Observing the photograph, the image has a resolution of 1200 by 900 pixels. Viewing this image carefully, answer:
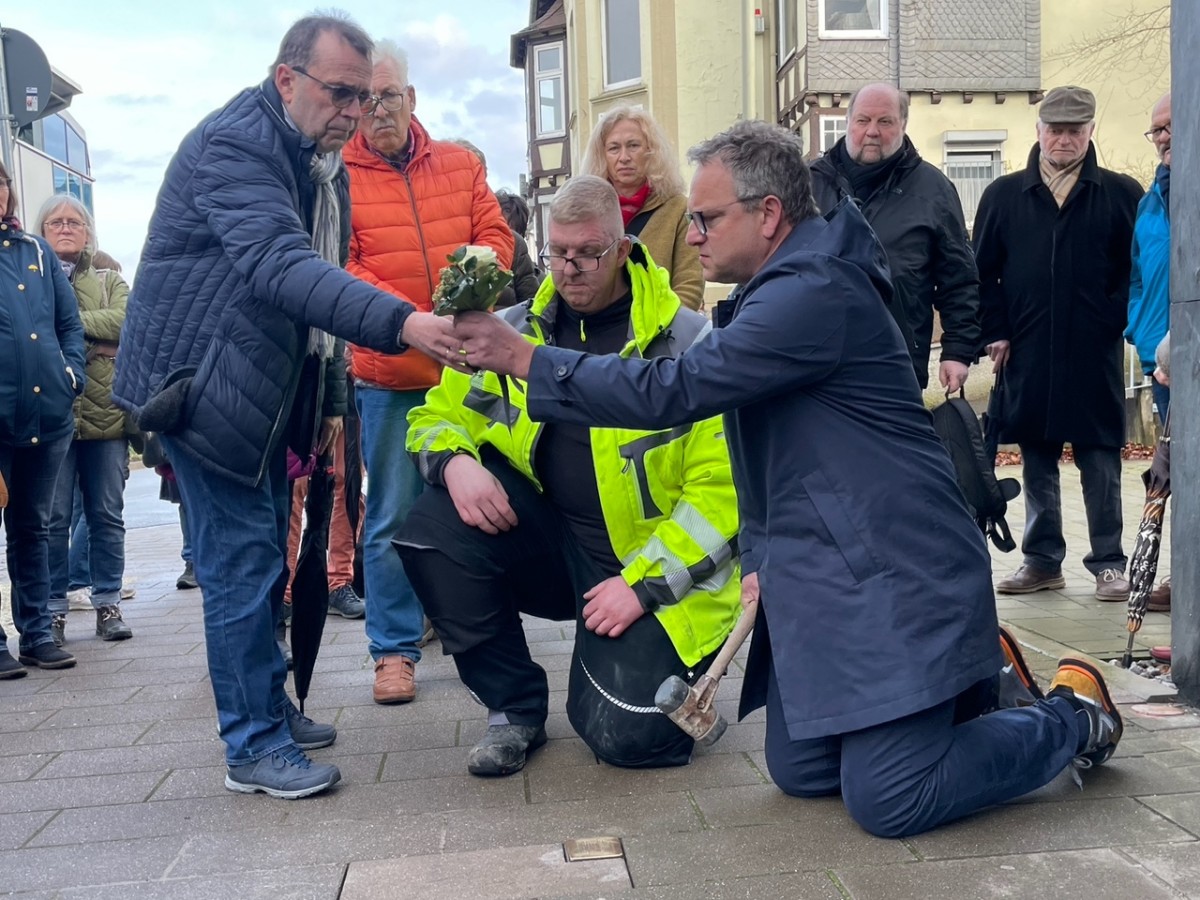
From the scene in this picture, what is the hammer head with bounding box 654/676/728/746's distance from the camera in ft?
11.9

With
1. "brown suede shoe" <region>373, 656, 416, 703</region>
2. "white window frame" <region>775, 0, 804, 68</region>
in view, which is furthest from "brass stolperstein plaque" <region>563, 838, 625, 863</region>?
"white window frame" <region>775, 0, 804, 68</region>

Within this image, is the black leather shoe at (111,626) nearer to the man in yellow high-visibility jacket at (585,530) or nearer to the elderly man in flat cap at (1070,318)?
the man in yellow high-visibility jacket at (585,530)

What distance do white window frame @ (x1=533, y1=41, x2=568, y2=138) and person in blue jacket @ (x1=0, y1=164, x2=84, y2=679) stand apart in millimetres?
33321

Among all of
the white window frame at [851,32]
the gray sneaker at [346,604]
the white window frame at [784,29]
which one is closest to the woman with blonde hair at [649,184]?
the gray sneaker at [346,604]

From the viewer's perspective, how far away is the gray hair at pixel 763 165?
3.38 metres

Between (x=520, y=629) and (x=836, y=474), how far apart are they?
4.54ft

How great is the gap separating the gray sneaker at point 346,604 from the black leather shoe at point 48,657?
1.41 meters

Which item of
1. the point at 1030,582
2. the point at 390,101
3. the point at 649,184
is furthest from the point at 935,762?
the point at 1030,582

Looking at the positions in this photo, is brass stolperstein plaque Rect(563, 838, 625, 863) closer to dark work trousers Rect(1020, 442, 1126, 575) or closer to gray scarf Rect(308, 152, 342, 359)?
gray scarf Rect(308, 152, 342, 359)

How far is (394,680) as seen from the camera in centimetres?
487

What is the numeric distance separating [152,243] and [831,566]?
6.71 feet

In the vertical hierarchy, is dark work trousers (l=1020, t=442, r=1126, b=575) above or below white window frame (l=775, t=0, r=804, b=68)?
below

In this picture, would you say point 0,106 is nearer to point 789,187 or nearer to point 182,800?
point 182,800

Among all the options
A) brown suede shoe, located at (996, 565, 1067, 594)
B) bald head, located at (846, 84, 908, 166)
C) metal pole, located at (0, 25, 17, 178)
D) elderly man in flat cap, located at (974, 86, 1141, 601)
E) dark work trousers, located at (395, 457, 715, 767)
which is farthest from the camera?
metal pole, located at (0, 25, 17, 178)
